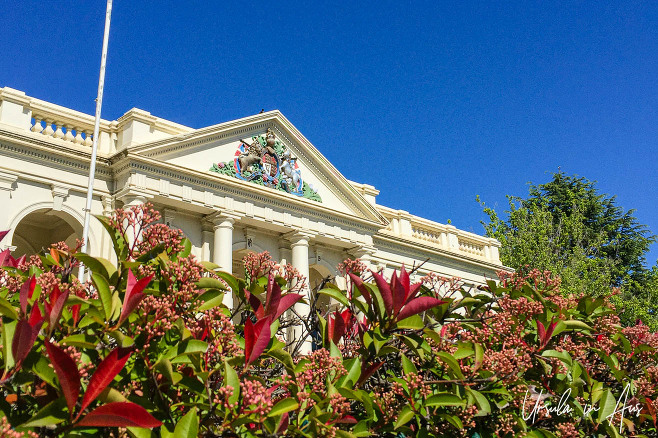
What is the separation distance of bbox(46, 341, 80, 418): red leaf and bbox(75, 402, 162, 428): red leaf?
87 millimetres

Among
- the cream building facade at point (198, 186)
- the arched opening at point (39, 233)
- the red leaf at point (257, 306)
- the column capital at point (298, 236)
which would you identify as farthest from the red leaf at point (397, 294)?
the column capital at point (298, 236)

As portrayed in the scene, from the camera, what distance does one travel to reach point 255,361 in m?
3.06

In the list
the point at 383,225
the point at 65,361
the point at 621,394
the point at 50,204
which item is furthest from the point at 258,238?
the point at 65,361

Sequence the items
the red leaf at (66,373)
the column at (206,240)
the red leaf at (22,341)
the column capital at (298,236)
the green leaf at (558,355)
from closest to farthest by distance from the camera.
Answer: the red leaf at (66,373)
the red leaf at (22,341)
the green leaf at (558,355)
the column at (206,240)
the column capital at (298,236)

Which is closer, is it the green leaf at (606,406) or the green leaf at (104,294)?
the green leaf at (104,294)

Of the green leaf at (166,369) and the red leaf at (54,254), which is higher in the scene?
the red leaf at (54,254)

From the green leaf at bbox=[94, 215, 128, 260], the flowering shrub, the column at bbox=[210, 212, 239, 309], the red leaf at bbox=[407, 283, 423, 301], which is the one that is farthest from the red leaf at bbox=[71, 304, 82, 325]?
the column at bbox=[210, 212, 239, 309]

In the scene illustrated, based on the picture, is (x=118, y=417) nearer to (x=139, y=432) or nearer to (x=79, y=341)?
(x=139, y=432)

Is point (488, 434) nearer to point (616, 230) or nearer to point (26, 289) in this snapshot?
point (26, 289)

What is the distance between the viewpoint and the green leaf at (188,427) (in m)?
2.47

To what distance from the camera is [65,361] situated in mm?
2246

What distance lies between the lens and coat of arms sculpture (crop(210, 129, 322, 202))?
21.4 meters

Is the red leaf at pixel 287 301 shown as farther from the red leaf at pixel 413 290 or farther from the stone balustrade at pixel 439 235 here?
the stone balustrade at pixel 439 235

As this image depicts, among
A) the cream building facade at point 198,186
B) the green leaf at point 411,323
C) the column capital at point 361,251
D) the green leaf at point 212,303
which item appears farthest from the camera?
the column capital at point 361,251
